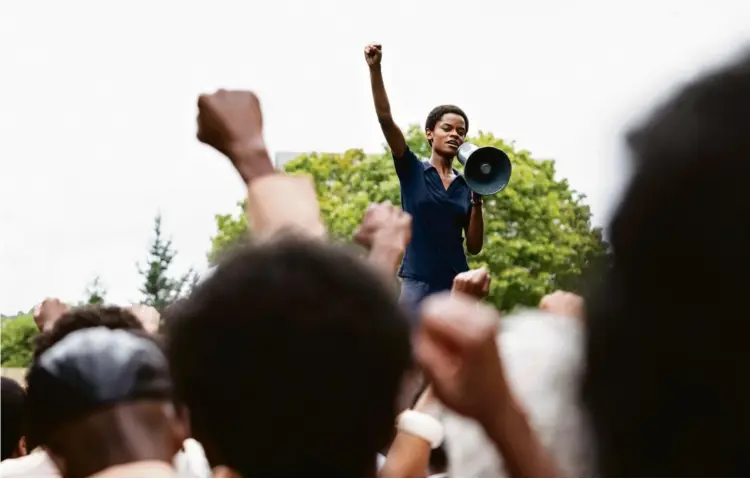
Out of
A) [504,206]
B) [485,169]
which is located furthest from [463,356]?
[504,206]

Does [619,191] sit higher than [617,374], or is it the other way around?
[619,191]

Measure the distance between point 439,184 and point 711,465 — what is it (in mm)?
3876

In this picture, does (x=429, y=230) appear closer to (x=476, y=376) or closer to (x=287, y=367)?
(x=287, y=367)

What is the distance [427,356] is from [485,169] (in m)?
3.85

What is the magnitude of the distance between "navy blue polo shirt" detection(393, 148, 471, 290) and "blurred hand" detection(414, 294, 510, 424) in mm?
3569

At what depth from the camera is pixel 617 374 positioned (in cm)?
88

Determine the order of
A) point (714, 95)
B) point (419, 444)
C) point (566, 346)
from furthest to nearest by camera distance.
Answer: point (419, 444) < point (566, 346) < point (714, 95)

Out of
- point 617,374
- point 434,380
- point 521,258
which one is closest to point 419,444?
point 434,380

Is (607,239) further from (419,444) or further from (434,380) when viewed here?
(419,444)

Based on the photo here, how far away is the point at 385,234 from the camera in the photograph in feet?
6.84

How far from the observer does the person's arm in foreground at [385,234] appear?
6.70 ft

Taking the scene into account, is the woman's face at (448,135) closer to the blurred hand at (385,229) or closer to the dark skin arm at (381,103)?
the dark skin arm at (381,103)

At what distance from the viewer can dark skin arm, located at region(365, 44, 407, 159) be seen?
11.0ft

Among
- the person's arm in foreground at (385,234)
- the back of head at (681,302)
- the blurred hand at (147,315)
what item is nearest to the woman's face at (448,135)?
the blurred hand at (147,315)
